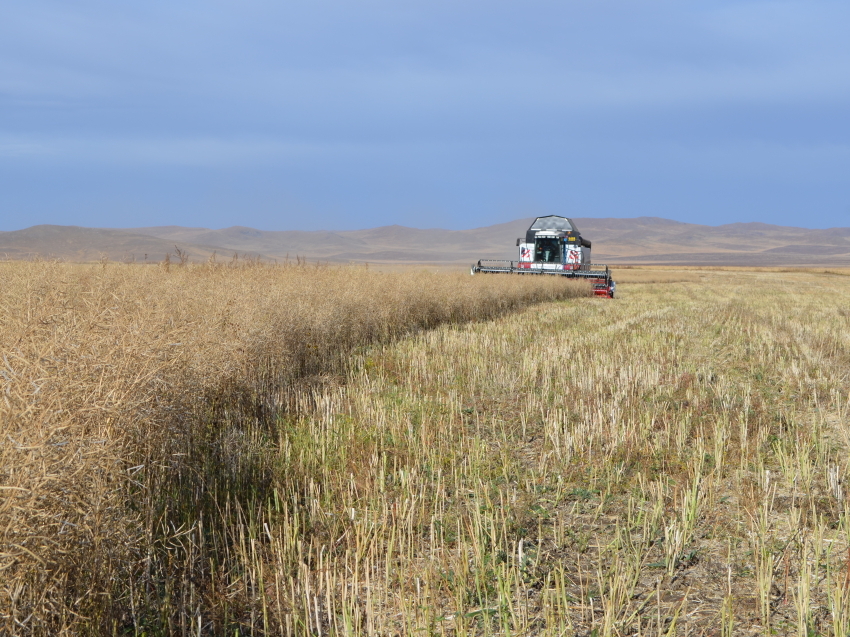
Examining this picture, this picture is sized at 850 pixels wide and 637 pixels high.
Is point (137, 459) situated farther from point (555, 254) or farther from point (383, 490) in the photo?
point (555, 254)

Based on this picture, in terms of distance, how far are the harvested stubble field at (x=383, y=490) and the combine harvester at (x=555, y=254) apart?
17.2 meters

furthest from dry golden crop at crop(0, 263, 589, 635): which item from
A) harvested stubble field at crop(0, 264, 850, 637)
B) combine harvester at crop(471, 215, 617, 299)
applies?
combine harvester at crop(471, 215, 617, 299)

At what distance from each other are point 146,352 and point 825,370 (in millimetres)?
8449

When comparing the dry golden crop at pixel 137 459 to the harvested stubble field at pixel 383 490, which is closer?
the dry golden crop at pixel 137 459

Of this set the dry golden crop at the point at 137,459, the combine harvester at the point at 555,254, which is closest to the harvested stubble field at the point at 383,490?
the dry golden crop at the point at 137,459

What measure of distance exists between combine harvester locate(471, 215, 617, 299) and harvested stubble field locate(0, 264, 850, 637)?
1722cm

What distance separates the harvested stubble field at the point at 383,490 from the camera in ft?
9.41

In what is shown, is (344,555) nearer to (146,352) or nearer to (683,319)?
(146,352)

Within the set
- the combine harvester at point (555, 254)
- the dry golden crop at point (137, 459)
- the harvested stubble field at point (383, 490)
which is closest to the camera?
the dry golden crop at point (137, 459)

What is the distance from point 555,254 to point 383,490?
81.3 feet

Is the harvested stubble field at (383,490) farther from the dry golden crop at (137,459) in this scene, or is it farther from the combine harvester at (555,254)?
the combine harvester at (555,254)

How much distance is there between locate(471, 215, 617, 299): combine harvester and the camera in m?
25.6

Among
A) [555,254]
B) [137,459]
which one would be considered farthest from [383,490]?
[555,254]

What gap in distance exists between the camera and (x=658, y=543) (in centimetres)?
381
